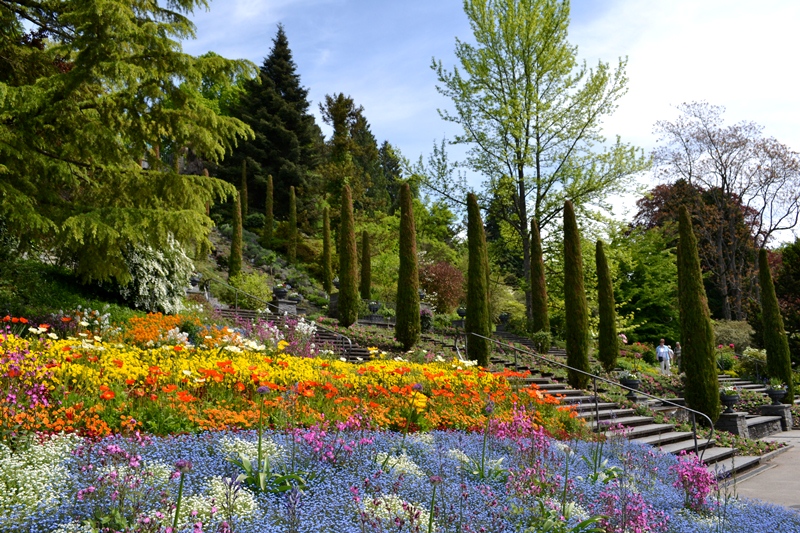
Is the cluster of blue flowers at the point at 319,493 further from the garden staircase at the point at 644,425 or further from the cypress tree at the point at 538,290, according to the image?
the cypress tree at the point at 538,290

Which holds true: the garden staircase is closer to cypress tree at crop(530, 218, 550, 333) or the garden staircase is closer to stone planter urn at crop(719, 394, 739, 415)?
stone planter urn at crop(719, 394, 739, 415)

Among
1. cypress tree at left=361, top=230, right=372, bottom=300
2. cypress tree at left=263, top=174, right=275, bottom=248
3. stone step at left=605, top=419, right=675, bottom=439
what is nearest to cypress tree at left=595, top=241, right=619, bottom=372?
stone step at left=605, top=419, right=675, bottom=439

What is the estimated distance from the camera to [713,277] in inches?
1297

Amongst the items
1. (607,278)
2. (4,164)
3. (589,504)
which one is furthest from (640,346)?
(4,164)

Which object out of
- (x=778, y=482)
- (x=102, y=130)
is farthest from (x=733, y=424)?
(x=102, y=130)

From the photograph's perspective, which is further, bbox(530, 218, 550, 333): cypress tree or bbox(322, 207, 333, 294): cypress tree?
bbox(322, 207, 333, 294): cypress tree

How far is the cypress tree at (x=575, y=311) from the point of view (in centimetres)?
1382

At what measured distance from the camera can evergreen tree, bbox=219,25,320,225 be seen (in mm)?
32906

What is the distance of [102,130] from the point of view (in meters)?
8.97

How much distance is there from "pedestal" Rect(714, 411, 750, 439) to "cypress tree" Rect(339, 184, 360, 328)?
10.4 metres

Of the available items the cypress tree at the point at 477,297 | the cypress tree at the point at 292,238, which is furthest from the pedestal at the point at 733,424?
the cypress tree at the point at 292,238

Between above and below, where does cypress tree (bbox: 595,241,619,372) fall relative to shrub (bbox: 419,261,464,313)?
below

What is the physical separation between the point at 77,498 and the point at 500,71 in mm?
21875

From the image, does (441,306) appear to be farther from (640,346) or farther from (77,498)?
(77,498)
